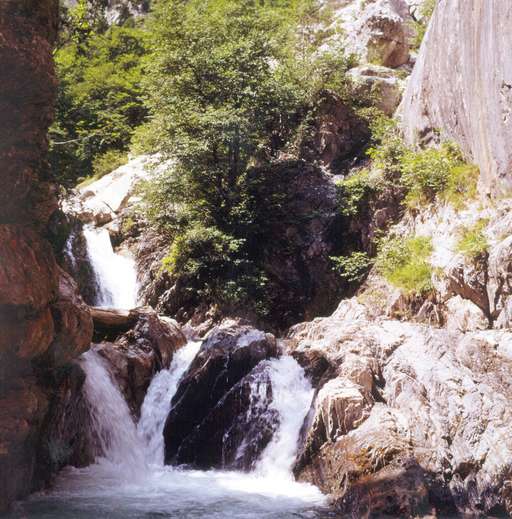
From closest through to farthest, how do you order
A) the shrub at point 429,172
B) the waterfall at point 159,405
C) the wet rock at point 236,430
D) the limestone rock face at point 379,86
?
the wet rock at point 236,430, the waterfall at point 159,405, the shrub at point 429,172, the limestone rock face at point 379,86

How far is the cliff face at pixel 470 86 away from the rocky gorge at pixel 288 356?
2.9 inches

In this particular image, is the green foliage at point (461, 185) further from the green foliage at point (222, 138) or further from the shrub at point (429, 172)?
the green foliage at point (222, 138)

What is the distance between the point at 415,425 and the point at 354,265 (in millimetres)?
7027

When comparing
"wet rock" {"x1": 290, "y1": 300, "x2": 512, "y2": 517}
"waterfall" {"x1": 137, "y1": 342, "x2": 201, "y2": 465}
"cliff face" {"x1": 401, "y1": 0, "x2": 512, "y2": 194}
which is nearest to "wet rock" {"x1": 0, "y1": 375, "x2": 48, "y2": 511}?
"waterfall" {"x1": 137, "y1": 342, "x2": 201, "y2": 465}

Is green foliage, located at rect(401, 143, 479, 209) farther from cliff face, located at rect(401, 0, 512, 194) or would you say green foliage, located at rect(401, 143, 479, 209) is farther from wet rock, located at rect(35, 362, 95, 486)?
wet rock, located at rect(35, 362, 95, 486)

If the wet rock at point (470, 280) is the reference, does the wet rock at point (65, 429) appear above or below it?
below

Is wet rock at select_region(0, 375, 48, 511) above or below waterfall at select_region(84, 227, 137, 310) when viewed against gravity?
below

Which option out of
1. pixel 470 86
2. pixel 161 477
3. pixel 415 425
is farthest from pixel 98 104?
pixel 415 425

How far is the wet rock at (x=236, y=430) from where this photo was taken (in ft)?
35.4

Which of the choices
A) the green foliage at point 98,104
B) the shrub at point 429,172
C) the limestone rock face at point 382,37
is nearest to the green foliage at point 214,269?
the shrub at point 429,172

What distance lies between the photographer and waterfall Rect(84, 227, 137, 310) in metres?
17.9

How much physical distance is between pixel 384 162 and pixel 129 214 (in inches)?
356

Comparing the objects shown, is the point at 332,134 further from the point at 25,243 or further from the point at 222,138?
the point at 25,243

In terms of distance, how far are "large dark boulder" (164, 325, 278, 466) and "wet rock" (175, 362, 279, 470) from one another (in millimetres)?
27
